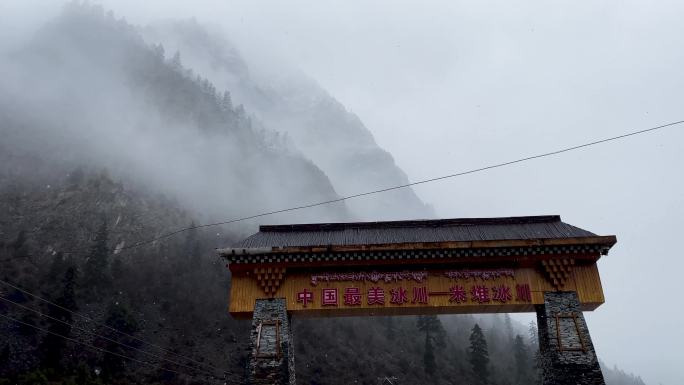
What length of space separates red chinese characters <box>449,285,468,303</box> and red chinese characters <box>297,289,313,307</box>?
523 centimetres

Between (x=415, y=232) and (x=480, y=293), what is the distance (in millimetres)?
3416

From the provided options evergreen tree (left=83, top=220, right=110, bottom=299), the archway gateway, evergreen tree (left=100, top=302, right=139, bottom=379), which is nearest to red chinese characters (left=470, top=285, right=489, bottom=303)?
the archway gateway

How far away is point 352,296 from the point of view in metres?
19.0

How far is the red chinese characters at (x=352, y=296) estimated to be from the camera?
18.9 meters

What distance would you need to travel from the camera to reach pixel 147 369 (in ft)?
199

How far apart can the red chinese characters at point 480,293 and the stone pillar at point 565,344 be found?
207 cm

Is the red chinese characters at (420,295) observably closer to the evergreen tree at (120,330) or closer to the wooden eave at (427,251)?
the wooden eave at (427,251)

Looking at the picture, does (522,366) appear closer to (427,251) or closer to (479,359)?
(479,359)

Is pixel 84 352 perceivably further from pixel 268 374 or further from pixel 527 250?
pixel 527 250

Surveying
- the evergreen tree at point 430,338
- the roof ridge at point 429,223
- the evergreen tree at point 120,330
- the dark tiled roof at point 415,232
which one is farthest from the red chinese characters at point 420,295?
the evergreen tree at point 430,338

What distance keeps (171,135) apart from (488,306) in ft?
449

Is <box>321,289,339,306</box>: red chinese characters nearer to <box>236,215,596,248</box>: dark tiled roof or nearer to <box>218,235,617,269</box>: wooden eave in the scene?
<box>218,235,617,269</box>: wooden eave

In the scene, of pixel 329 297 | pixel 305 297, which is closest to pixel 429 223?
pixel 329 297

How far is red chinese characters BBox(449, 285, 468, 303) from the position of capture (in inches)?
744
